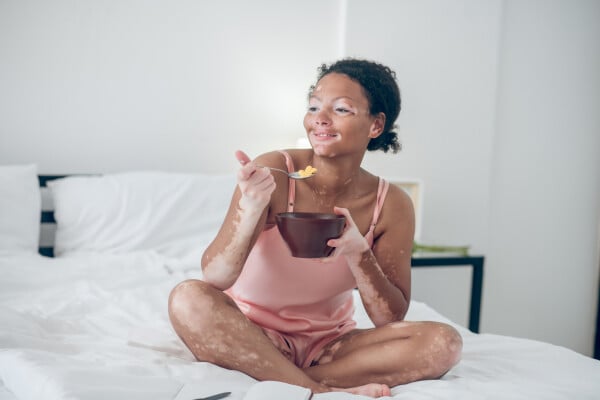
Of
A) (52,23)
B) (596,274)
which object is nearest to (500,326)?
(596,274)

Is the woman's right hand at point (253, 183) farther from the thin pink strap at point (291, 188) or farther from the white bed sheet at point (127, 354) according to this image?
the white bed sheet at point (127, 354)

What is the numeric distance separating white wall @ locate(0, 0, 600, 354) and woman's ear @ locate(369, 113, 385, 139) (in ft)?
4.38

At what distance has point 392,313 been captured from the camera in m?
1.13

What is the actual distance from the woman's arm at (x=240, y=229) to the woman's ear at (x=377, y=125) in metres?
0.32

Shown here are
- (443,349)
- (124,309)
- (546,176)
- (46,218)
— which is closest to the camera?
(443,349)

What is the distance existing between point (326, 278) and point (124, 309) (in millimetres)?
563

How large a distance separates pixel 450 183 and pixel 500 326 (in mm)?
914

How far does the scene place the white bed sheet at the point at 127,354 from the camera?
0.80 m

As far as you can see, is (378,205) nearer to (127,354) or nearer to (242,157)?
(242,157)

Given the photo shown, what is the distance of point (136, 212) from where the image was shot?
201 cm

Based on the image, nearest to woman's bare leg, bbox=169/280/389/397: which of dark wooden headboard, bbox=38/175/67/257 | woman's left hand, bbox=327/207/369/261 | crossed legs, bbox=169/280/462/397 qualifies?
crossed legs, bbox=169/280/462/397

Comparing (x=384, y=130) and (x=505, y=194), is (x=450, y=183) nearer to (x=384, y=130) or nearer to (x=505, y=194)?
(x=505, y=194)

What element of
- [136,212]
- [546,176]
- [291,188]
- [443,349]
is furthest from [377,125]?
[546,176]

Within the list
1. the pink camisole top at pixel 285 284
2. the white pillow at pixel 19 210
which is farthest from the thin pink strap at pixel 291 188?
the white pillow at pixel 19 210
